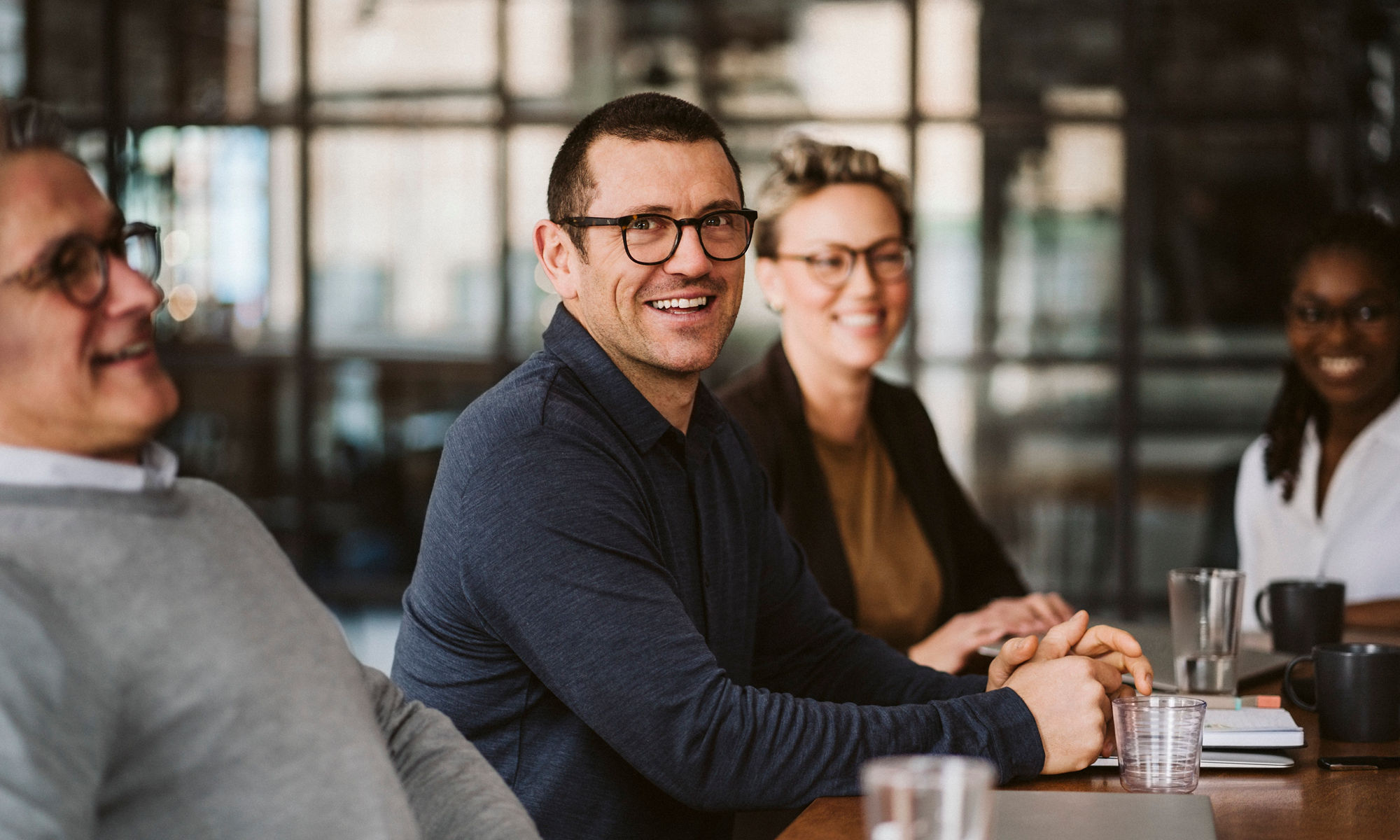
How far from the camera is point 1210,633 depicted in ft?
5.74

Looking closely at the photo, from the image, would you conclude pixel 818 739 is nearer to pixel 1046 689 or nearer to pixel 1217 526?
pixel 1046 689

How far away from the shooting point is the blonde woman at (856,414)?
2352 millimetres

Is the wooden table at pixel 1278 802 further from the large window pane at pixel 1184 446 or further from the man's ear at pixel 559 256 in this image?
the large window pane at pixel 1184 446

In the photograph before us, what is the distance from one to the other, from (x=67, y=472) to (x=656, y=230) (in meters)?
0.82

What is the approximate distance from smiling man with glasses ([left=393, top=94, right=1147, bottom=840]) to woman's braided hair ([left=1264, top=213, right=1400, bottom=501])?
1.32m

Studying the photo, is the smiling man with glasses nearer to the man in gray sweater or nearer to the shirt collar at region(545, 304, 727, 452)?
the shirt collar at region(545, 304, 727, 452)

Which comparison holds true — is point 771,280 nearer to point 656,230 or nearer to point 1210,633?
point 656,230

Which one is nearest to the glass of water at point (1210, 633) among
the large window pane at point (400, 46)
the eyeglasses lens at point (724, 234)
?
the eyeglasses lens at point (724, 234)

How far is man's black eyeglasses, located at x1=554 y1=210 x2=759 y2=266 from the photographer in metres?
1.63

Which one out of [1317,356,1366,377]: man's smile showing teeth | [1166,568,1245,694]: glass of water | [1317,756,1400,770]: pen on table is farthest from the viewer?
[1317,356,1366,377]: man's smile showing teeth

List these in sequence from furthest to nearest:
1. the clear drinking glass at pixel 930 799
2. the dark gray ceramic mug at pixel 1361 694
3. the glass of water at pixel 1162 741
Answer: the dark gray ceramic mug at pixel 1361 694, the glass of water at pixel 1162 741, the clear drinking glass at pixel 930 799

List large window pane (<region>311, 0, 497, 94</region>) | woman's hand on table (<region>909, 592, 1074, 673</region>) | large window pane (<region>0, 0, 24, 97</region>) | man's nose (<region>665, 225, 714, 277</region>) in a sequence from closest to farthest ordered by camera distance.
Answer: man's nose (<region>665, 225, 714, 277</region>) → woman's hand on table (<region>909, 592, 1074, 673</region>) → large window pane (<region>311, 0, 497, 94</region>) → large window pane (<region>0, 0, 24, 97</region>)

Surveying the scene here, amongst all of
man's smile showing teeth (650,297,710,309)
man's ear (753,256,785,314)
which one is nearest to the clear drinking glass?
man's smile showing teeth (650,297,710,309)

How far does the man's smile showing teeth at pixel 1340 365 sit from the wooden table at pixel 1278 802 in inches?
53.6
